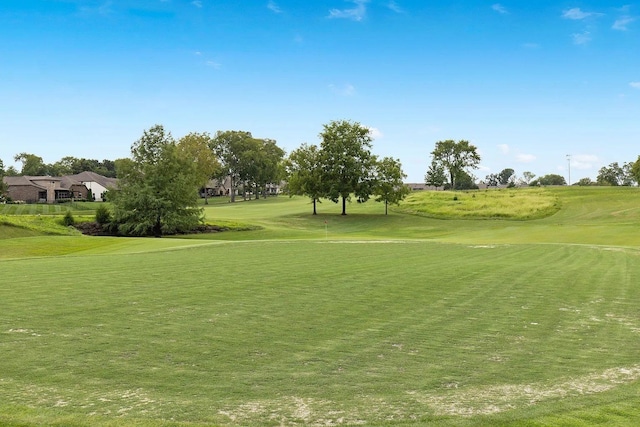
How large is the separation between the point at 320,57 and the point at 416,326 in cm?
4751

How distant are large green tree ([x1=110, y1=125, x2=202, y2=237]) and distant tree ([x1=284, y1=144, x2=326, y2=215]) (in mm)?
17662

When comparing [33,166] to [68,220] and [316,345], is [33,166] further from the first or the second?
[316,345]

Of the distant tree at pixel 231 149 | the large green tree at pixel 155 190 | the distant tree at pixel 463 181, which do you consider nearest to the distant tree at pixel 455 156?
the distant tree at pixel 463 181

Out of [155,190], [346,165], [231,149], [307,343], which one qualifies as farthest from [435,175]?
[307,343]

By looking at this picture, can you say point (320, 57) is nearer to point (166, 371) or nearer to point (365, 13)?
point (365, 13)

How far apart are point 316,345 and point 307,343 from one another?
0.18 metres

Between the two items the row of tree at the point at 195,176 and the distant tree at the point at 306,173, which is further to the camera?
the distant tree at the point at 306,173

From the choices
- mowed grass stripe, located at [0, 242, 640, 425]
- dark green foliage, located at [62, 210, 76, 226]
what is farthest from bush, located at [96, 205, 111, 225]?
mowed grass stripe, located at [0, 242, 640, 425]

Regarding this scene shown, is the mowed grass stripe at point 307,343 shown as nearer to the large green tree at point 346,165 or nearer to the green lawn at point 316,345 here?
the green lawn at point 316,345

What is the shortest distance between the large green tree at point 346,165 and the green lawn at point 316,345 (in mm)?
50612

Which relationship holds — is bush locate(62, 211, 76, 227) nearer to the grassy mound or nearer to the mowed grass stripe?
the mowed grass stripe

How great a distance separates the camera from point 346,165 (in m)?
70.6

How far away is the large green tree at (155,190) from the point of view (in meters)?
51.1

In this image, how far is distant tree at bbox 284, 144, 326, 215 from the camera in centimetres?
7050
